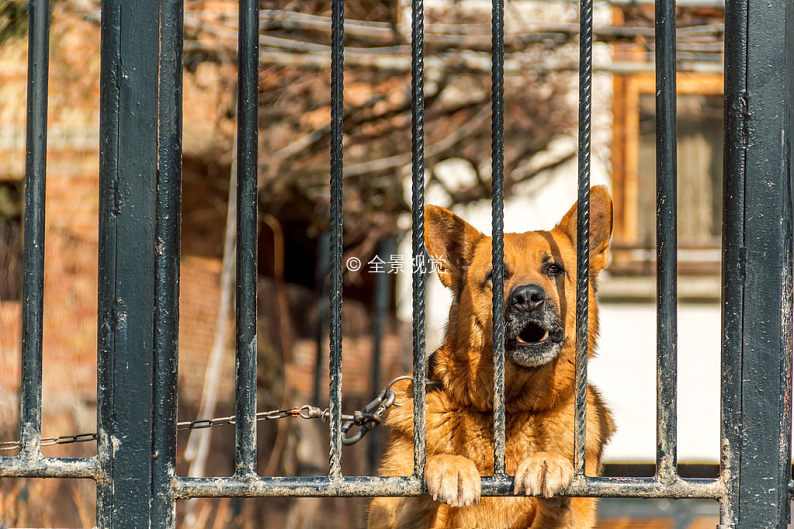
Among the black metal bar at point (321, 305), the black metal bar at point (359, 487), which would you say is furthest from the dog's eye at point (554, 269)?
the black metal bar at point (321, 305)

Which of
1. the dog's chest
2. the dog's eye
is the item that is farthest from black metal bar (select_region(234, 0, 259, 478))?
the dog's eye

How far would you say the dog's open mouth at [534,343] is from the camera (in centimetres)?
322

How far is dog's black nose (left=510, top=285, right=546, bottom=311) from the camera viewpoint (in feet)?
10.7

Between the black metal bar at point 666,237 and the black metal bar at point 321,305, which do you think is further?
the black metal bar at point 321,305

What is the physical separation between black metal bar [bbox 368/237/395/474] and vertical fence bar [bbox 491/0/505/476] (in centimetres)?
726

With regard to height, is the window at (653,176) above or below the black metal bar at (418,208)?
above

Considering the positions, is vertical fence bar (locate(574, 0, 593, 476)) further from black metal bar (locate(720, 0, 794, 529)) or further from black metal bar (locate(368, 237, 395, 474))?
black metal bar (locate(368, 237, 395, 474))

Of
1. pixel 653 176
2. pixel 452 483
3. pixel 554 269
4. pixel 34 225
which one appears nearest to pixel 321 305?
pixel 653 176

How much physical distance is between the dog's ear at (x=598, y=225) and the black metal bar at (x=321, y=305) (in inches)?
226

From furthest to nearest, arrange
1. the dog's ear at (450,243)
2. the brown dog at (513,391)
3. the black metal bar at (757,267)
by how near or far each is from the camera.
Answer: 1. the dog's ear at (450,243)
2. the brown dog at (513,391)
3. the black metal bar at (757,267)

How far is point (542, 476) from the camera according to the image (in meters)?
2.26

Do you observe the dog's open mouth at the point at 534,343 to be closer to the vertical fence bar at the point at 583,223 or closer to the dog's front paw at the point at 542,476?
the dog's front paw at the point at 542,476

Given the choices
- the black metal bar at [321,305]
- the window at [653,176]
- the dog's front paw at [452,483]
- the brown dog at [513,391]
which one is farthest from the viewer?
the black metal bar at [321,305]

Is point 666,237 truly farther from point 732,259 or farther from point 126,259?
point 126,259
